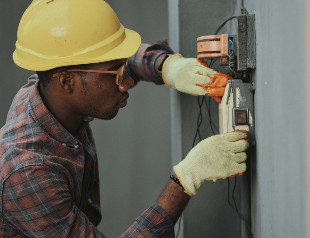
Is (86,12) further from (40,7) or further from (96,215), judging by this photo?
(96,215)

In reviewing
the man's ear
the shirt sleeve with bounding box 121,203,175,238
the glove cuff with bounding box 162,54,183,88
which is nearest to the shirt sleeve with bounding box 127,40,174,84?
the glove cuff with bounding box 162,54,183,88

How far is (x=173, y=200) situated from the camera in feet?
5.42

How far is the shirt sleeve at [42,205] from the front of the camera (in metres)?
1.48

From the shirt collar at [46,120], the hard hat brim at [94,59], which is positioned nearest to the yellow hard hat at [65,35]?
the hard hat brim at [94,59]

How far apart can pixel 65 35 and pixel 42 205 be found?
585 millimetres

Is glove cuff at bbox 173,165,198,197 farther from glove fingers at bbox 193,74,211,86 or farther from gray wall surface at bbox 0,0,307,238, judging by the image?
glove fingers at bbox 193,74,211,86

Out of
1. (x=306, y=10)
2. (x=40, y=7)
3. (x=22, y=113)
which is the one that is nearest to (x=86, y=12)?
(x=40, y=7)

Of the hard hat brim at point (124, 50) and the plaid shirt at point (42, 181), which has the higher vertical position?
the hard hat brim at point (124, 50)

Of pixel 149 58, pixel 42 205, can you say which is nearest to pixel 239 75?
pixel 149 58

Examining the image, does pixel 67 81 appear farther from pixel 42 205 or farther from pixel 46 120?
pixel 42 205

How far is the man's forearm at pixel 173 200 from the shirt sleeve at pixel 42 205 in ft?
0.93

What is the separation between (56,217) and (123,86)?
1.75 ft

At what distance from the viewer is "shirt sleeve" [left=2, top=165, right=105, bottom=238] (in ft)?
4.84

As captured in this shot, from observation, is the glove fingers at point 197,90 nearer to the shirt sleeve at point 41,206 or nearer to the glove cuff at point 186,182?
the glove cuff at point 186,182
